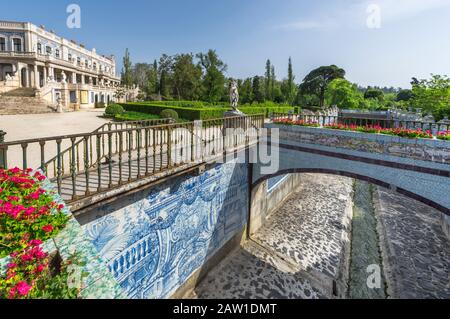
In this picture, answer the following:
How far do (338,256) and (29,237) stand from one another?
11.4 meters

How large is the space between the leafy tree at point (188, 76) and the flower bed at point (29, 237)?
3835 centimetres

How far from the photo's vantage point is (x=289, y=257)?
10562mm

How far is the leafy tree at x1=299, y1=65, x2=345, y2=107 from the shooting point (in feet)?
189

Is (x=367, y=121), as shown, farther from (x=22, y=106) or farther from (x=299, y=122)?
(x=22, y=106)

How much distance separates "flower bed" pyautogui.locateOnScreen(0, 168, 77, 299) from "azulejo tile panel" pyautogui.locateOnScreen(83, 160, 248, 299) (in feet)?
5.16

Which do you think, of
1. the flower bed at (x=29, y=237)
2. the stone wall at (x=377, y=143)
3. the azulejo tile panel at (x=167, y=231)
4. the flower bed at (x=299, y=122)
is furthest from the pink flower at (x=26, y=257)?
the flower bed at (x=299, y=122)

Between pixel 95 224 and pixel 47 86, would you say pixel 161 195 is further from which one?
pixel 47 86

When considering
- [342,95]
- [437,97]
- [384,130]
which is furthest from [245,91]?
[384,130]

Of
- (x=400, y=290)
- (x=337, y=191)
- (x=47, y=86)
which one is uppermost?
(x=47, y=86)

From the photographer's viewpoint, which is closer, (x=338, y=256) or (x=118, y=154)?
(x=118, y=154)

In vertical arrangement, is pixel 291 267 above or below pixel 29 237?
below

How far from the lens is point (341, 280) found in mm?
9695

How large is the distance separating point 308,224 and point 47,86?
37036 mm
